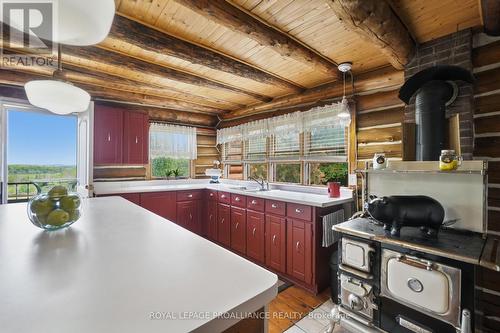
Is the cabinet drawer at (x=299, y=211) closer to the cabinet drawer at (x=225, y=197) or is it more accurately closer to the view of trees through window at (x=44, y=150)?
the cabinet drawer at (x=225, y=197)

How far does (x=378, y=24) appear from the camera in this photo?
159 cm

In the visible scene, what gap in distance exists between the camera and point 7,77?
280cm

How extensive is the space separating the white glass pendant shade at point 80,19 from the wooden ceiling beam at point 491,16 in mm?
2068

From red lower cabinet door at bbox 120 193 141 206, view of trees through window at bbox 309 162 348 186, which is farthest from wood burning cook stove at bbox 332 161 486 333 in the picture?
red lower cabinet door at bbox 120 193 141 206

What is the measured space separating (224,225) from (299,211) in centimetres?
147

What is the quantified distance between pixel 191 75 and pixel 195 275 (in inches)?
105

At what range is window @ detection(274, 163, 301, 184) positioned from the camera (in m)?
3.62

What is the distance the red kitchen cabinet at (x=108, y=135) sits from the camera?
3562 millimetres

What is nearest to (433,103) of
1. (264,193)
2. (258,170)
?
(264,193)

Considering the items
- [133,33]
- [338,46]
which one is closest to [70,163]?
[133,33]

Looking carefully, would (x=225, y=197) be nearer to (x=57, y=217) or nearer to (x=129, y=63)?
(x=129, y=63)

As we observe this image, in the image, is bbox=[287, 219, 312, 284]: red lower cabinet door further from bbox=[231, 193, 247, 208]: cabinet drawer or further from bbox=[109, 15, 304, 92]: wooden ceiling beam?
bbox=[109, 15, 304, 92]: wooden ceiling beam

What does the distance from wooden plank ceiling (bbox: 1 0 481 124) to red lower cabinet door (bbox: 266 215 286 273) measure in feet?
5.62

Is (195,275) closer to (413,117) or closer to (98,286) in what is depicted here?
(98,286)
